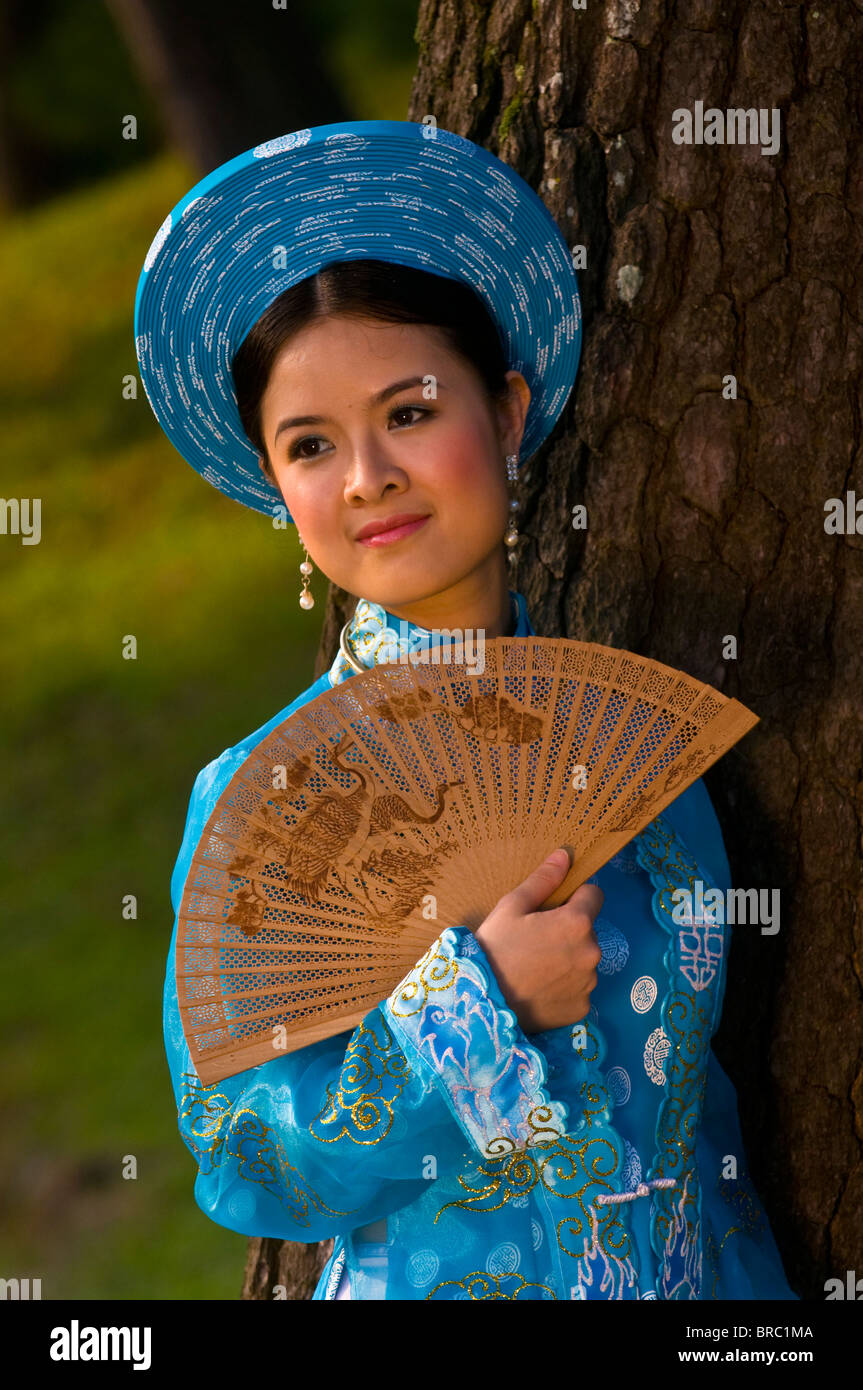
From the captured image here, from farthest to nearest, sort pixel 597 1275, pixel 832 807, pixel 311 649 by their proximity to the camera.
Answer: pixel 311 649
pixel 832 807
pixel 597 1275

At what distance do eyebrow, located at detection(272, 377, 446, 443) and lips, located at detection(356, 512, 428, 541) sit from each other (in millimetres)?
140

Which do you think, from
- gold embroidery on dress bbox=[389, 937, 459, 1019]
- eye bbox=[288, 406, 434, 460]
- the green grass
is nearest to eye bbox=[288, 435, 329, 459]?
eye bbox=[288, 406, 434, 460]

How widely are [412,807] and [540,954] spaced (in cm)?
23

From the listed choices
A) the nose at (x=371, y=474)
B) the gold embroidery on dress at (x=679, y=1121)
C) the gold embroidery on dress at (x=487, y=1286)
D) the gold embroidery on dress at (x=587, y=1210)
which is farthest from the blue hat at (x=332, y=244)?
the gold embroidery on dress at (x=487, y=1286)

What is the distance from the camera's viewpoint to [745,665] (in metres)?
2.05

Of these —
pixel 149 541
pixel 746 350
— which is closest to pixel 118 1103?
pixel 149 541

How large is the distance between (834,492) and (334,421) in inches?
28.3

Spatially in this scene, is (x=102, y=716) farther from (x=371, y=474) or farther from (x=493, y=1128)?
(x=493, y=1128)

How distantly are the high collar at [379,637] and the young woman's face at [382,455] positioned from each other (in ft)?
0.24

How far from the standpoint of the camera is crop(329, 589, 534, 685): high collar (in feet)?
6.26

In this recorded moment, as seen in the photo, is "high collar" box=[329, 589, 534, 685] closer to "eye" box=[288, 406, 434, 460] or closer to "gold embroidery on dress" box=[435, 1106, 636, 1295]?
"eye" box=[288, 406, 434, 460]

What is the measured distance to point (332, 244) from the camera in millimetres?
1826

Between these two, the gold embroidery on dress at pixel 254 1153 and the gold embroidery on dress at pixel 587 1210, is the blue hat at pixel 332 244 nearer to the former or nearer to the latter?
the gold embroidery on dress at pixel 254 1153
